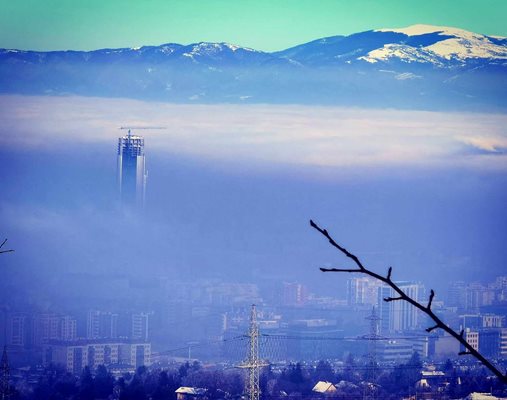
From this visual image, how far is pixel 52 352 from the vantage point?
18094 mm

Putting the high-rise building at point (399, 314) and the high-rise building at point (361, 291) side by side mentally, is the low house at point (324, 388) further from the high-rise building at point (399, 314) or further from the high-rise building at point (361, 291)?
the high-rise building at point (361, 291)

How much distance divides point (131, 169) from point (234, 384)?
10748 mm

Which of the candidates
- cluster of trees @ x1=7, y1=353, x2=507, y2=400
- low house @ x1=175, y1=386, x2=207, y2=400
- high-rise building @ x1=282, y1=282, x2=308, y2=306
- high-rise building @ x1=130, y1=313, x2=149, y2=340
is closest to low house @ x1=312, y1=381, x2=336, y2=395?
cluster of trees @ x1=7, y1=353, x2=507, y2=400

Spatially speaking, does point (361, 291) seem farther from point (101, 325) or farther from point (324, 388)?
point (324, 388)

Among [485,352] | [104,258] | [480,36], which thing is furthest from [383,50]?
[485,352]

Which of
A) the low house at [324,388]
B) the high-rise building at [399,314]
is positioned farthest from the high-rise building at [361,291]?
the low house at [324,388]

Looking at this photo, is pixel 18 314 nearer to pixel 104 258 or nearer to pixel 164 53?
pixel 104 258

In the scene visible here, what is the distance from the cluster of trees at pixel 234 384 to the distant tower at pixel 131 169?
799cm

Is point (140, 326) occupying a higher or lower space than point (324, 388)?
higher

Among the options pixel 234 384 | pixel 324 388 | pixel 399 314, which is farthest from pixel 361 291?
pixel 234 384

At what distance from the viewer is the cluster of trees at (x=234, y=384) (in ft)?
44.0

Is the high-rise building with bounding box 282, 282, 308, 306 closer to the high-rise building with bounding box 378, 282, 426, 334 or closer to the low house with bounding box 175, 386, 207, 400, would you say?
the high-rise building with bounding box 378, 282, 426, 334

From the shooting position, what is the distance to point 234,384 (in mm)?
13883

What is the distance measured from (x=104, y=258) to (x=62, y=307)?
364cm
